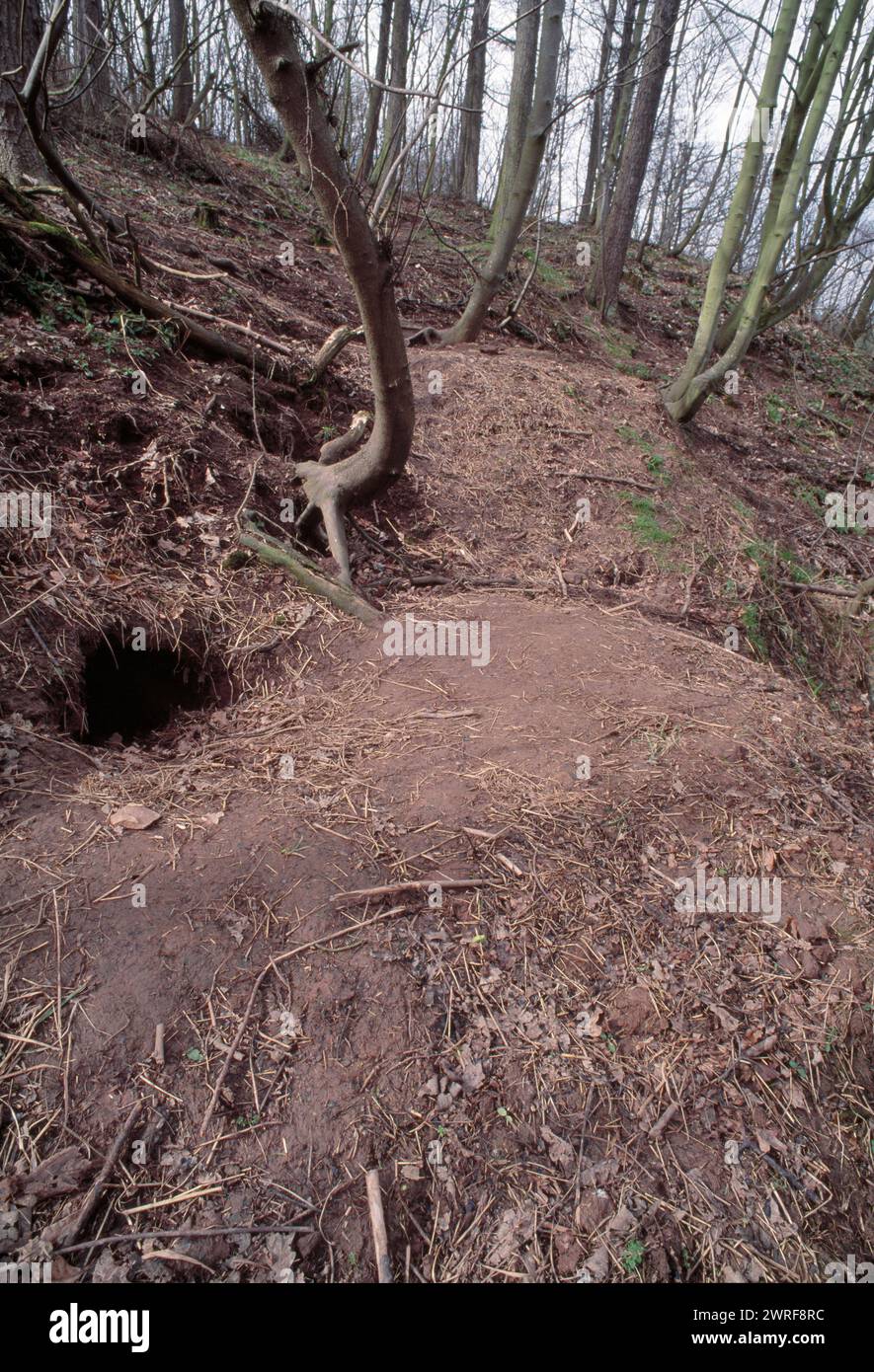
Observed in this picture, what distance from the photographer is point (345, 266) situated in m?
3.68

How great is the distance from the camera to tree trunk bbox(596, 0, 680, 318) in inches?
342

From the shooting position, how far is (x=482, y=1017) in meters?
2.31

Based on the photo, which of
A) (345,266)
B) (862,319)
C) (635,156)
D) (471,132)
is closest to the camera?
(345,266)

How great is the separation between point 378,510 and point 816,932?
3917 millimetres

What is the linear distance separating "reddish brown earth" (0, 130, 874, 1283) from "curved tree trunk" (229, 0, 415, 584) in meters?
0.35

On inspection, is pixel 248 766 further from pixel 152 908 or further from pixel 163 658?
pixel 163 658

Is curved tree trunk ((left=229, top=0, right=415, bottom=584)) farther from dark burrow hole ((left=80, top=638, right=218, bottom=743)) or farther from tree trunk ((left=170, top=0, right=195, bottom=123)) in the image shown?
tree trunk ((left=170, top=0, right=195, bottom=123))

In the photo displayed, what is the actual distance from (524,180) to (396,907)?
7.09m

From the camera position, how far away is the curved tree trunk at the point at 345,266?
2992 millimetres

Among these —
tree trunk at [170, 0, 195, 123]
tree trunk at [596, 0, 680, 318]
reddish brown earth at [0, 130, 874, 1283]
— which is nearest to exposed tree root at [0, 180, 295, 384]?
reddish brown earth at [0, 130, 874, 1283]

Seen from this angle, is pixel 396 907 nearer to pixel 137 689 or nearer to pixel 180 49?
pixel 137 689

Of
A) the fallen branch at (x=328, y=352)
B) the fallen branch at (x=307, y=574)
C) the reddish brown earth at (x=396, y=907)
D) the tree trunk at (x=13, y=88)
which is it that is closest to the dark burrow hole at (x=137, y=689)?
the reddish brown earth at (x=396, y=907)

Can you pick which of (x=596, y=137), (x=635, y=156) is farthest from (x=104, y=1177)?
(x=596, y=137)
